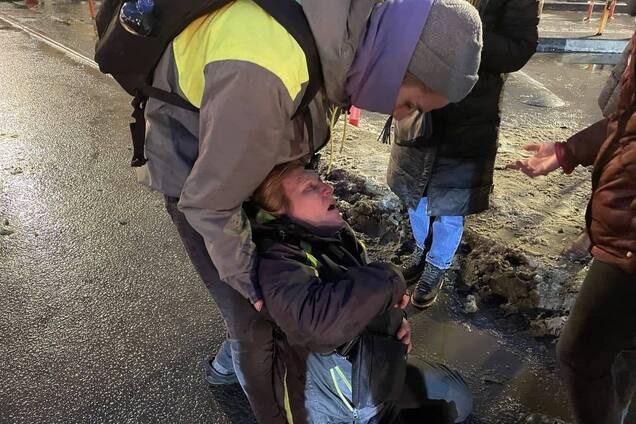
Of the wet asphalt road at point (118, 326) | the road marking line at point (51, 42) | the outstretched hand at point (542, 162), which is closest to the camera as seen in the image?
the outstretched hand at point (542, 162)

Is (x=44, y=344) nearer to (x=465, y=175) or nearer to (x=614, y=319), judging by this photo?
(x=465, y=175)

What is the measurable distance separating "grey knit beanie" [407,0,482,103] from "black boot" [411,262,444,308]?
1657 mm

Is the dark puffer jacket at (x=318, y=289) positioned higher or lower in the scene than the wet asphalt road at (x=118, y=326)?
higher

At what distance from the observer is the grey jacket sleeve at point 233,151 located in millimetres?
1299

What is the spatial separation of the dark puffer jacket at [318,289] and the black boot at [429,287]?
1088mm

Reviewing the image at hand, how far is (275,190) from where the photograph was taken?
167 centimetres

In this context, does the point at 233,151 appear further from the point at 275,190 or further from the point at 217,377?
the point at 217,377

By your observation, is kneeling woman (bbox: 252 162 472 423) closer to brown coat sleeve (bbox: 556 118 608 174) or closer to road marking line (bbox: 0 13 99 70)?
brown coat sleeve (bbox: 556 118 608 174)

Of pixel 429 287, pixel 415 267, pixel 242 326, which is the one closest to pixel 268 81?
pixel 242 326

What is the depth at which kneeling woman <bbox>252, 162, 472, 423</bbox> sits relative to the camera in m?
1.62

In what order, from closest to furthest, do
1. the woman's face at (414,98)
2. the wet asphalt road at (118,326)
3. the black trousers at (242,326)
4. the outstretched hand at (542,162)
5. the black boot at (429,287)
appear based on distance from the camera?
the woman's face at (414,98) → the black trousers at (242,326) → the outstretched hand at (542,162) → the wet asphalt road at (118,326) → the black boot at (429,287)

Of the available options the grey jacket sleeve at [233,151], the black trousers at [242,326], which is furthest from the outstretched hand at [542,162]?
the black trousers at [242,326]

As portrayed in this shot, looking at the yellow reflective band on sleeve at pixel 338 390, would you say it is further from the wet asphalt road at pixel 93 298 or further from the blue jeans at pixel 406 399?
the wet asphalt road at pixel 93 298

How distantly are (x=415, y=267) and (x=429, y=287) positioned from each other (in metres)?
0.24
